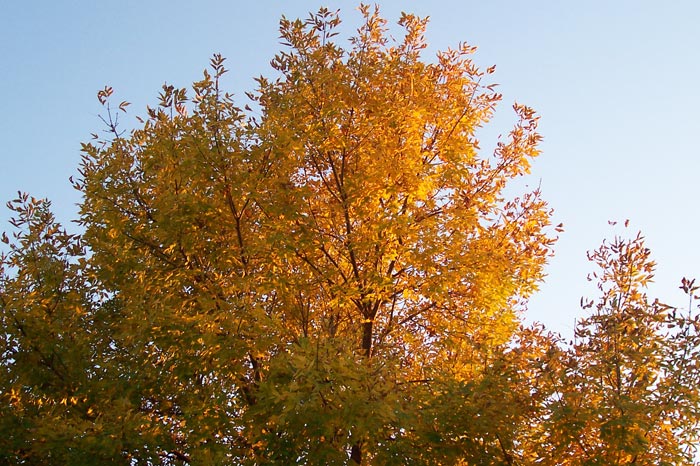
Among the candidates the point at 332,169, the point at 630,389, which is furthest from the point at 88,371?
the point at 630,389

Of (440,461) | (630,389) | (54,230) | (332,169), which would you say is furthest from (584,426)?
(54,230)

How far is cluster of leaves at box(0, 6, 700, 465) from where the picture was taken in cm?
734

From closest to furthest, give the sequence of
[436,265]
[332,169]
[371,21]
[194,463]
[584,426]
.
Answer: [584,426] → [194,463] → [436,265] → [332,169] → [371,21]

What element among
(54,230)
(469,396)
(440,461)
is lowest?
(440,461)

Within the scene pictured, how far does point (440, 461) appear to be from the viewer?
752cm

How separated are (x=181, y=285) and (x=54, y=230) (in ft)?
9.73

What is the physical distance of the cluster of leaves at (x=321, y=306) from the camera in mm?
7344

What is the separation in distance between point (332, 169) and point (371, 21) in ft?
9.65

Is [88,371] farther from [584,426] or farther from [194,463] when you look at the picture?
[584,426]

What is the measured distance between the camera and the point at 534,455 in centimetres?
880

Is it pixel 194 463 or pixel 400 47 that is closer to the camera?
pixel 194 463

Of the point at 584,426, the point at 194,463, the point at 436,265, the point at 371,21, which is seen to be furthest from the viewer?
the point at 371,21

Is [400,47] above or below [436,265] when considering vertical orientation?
above

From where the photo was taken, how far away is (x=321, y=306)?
1012 centimetres
